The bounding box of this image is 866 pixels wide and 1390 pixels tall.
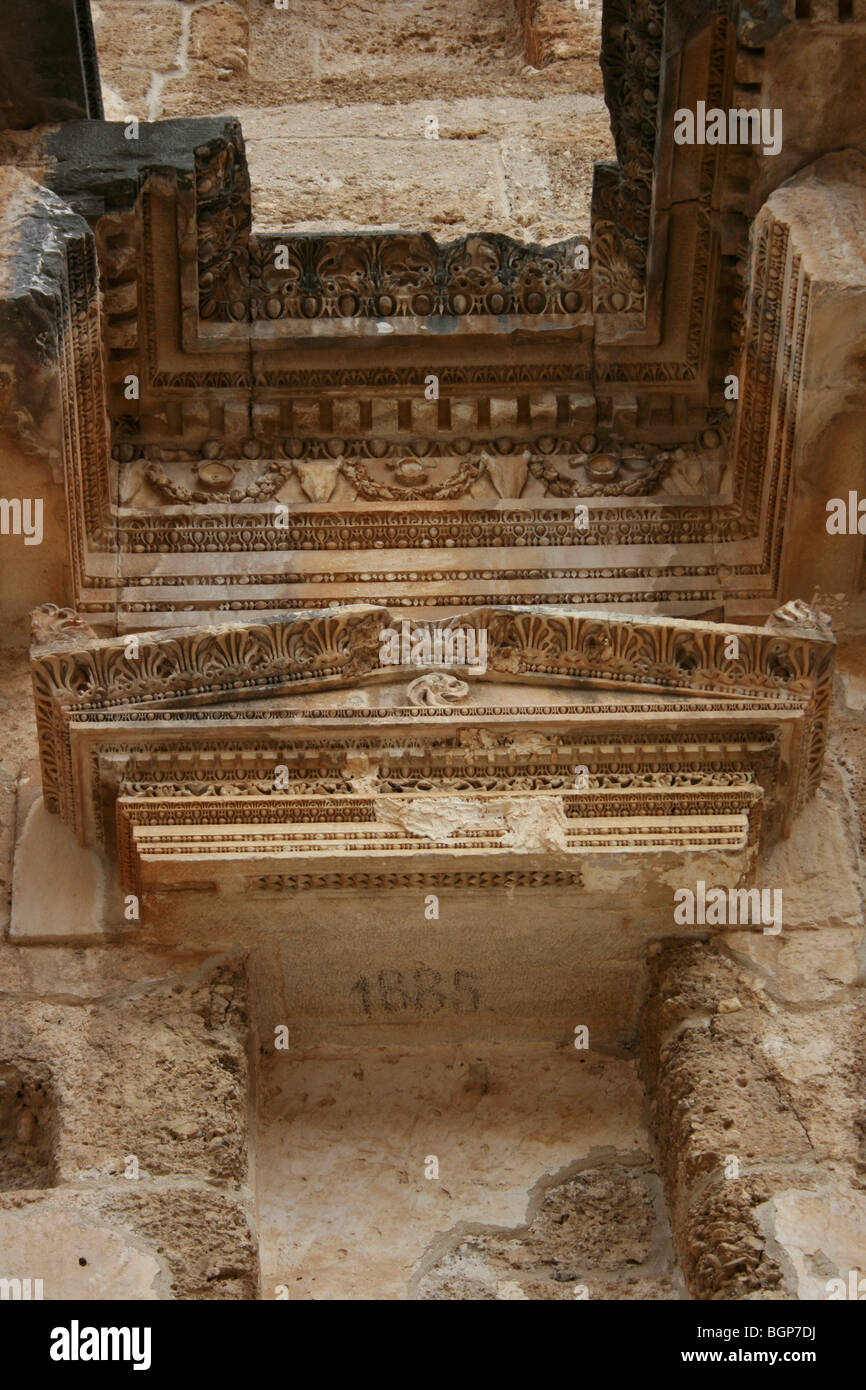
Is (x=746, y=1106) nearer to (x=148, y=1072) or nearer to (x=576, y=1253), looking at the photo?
(x=576, y=1253)

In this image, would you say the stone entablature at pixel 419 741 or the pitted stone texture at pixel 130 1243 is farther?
the stone entablature at pixel 419 741

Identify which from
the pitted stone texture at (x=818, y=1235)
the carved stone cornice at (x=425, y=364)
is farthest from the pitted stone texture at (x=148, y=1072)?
the carved stone cornice at (x=425, y=364)

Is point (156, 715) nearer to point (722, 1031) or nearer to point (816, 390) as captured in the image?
point (722, 1031)

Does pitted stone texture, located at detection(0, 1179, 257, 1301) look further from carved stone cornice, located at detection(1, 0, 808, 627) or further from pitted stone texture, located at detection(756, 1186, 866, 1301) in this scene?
carved stone cornice, located at detection(1, 0, 808, 627)

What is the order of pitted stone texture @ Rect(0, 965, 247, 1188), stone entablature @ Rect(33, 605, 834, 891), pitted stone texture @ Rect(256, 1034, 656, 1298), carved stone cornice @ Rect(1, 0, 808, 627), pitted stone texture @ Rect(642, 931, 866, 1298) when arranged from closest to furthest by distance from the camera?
1. pitted stone texture @ Rect(642, 931, 866, 1298)
2. pitted stone texture @ Rect(0, 965, 247, 1188)
3. pitted stone texture @ Rect(256, 1034, 656, 1298)
4. stone entablature @ Rect(33, 605, 834, 891)
5. carved stone cornice @ Rect(1, 0, 808, 627)

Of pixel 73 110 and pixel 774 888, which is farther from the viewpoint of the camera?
pixel 73 110

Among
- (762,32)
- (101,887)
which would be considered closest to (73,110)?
(762,32)

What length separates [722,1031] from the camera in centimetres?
559

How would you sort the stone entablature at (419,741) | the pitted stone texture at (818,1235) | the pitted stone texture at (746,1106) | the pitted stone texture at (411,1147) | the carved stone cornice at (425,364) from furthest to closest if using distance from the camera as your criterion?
1. the carved stone cornice at (425,364)
2. the stone entablature at (419,741)
3. the pitted stone texture at (411,1147)
4. the pitted stone texture at (746,1106)
5. the pitted stone texture at (818,1235)

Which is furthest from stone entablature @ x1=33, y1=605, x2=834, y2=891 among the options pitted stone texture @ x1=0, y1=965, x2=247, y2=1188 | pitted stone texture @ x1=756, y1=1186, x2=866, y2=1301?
pitted stone texture @ x1=756, y1=1186, x2=866, y2=1301

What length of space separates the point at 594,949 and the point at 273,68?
5920 mm

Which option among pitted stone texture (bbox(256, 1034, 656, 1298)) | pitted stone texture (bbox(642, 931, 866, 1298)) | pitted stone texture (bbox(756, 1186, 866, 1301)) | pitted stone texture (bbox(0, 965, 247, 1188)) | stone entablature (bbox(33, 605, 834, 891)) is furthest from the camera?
stone entablature (bbox(33, 605, 834, 891))

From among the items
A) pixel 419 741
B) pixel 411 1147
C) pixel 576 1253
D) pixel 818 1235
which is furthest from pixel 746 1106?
pixel 419 741

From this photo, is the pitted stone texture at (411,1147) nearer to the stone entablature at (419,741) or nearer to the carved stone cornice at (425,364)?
the stone entablature at (419,741)
